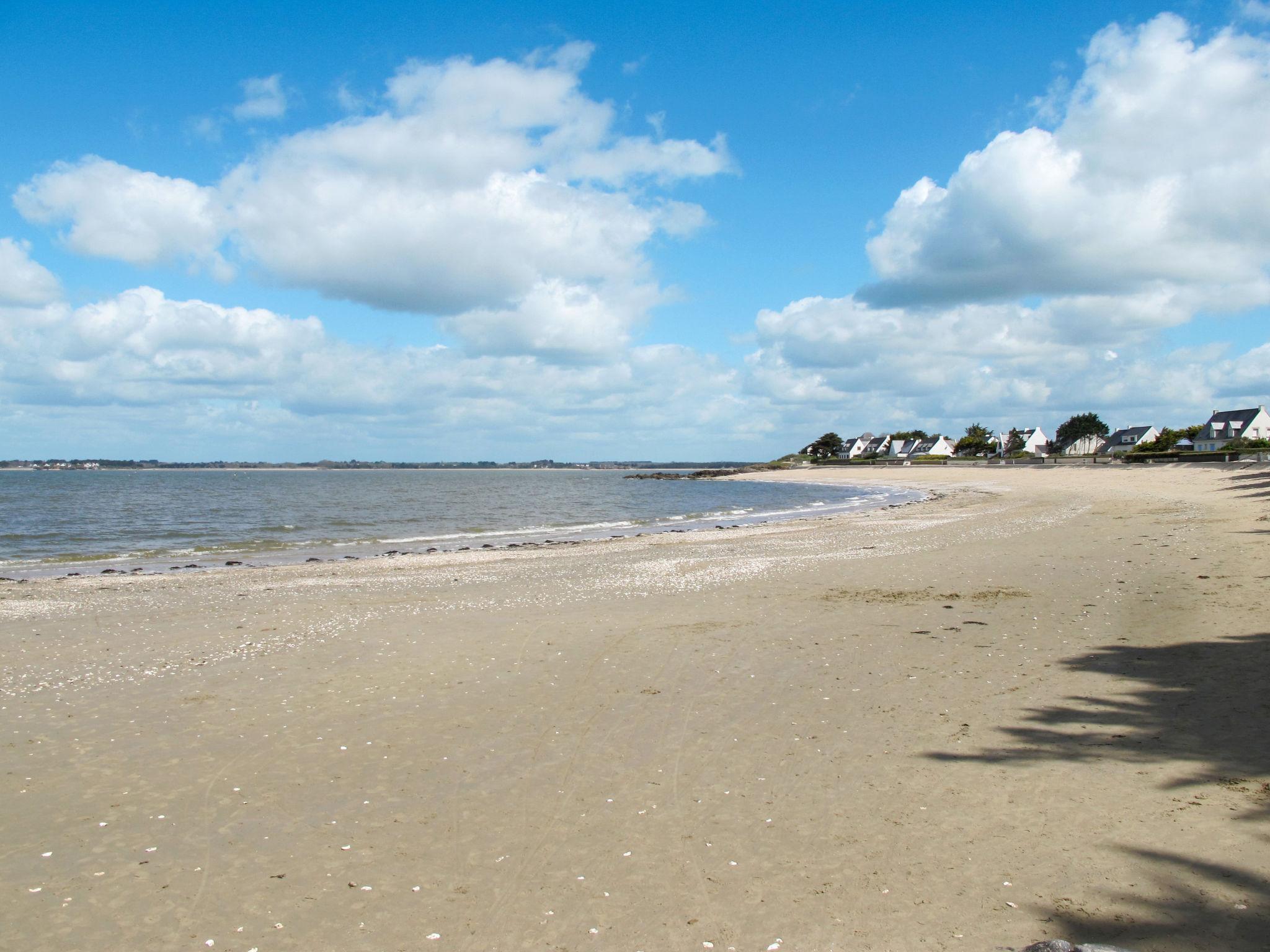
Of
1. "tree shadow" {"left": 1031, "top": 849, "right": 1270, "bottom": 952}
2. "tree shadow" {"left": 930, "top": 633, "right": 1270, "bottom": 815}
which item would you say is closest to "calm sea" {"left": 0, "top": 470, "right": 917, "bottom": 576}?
"tree shadow" {"left": 930, "top": 633, "right": 1270, "bottom": 815}

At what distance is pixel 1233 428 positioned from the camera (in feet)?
358

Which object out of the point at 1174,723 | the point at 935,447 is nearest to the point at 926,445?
the point at 935,447

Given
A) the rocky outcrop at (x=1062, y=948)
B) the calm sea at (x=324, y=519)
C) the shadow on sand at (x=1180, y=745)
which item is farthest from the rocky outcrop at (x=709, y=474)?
the rocky outcrop at (x=1062, y=948)

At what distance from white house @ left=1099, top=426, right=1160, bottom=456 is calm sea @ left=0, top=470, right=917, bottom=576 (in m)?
80.8

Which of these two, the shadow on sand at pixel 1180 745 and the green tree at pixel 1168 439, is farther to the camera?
the green tree at pixel 1168 439

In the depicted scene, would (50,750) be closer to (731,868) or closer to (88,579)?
(731,868)

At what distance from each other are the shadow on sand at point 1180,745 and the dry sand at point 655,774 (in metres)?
0.03

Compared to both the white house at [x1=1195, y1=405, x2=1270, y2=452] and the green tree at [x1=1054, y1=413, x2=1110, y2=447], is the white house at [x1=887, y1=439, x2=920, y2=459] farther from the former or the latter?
the white house at [x1=1195, y1=405, x2=1270, y2=452]

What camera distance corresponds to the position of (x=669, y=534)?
35.2 meters

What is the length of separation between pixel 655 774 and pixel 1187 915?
4013 millimetres

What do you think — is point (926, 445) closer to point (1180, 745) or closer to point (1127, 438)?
point (1127, 438)

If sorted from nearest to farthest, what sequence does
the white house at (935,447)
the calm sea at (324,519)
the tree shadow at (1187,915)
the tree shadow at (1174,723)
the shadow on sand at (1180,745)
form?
1. the tree shadow at (1187,915)
2. the shadow on sand at (1180,745)
3. the tree shadow at (1174,723)
4. the calm sea at (324,519)
5. the white house at (935,447)

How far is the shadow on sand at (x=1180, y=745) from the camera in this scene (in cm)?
459

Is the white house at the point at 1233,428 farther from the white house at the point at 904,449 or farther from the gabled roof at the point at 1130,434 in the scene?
the white house at the point at 904,449
